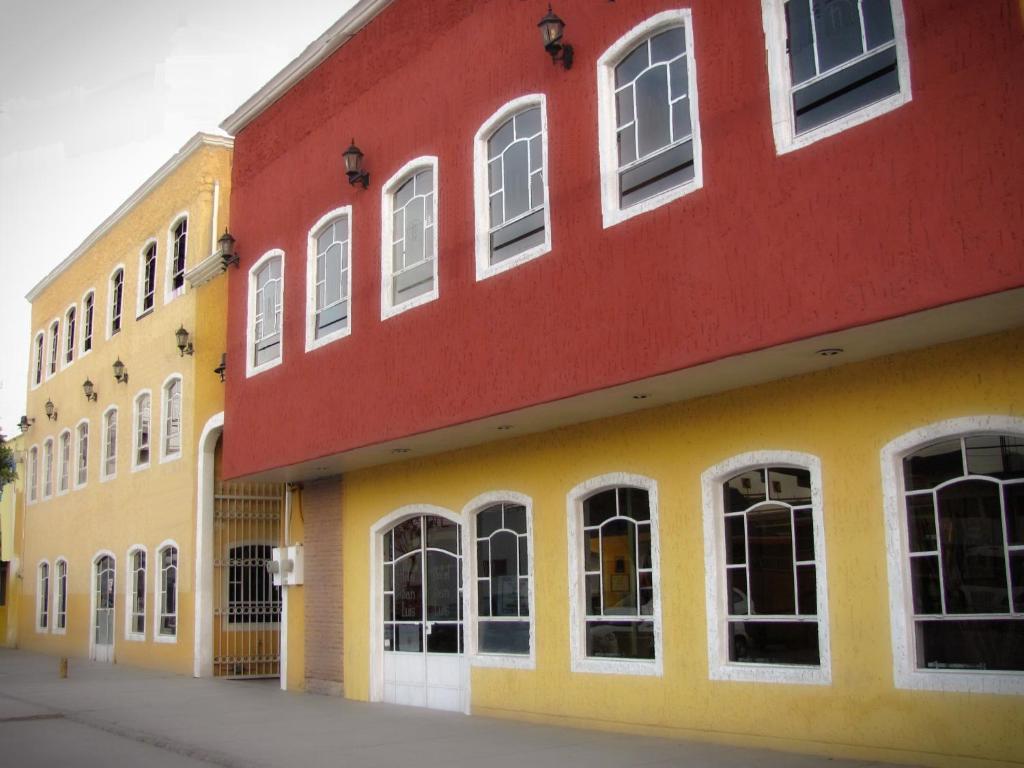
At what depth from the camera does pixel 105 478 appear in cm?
2677

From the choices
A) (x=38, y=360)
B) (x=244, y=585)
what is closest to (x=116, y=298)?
(x=38, y=360)

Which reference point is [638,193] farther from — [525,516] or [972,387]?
[525,516]

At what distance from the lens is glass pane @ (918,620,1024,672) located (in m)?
8.38

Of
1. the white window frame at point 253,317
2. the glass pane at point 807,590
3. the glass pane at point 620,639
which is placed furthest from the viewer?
the white window frame at point 253,317

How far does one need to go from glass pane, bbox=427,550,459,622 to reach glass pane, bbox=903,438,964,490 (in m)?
6.72

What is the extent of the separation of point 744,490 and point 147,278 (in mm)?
18398

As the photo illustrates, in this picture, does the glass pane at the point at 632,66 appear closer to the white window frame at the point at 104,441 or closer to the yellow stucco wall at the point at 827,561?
the yellow stucco wall at the point at 827,561

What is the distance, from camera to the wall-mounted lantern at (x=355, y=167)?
574 inches

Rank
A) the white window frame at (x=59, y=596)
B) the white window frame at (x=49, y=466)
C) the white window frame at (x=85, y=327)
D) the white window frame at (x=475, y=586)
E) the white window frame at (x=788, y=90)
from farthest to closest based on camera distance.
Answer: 1. the white window frame at (x=49, y=466)
2. the white window frame at (x=59, y=596)
3. the white window frame at (x=85, y=327)
4. the white window frame at (x=475, y=586)
5. the white window frame at (x=788, y=90)

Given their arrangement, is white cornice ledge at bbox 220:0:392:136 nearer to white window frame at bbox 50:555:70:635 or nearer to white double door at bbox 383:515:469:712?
white double door at bbox 383:515:469:712

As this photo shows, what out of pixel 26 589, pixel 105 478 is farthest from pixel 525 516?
pixel 26 589

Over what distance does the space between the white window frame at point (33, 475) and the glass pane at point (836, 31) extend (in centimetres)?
2923

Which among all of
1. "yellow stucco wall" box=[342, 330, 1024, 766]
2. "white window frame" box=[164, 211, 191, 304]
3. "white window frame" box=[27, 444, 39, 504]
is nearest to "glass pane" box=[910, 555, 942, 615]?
"yellow stucco wall" box=[342, 330, 1024, 766]

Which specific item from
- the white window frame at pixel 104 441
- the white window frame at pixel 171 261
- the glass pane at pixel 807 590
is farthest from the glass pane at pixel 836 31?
the white window frame at pixel 104 441
